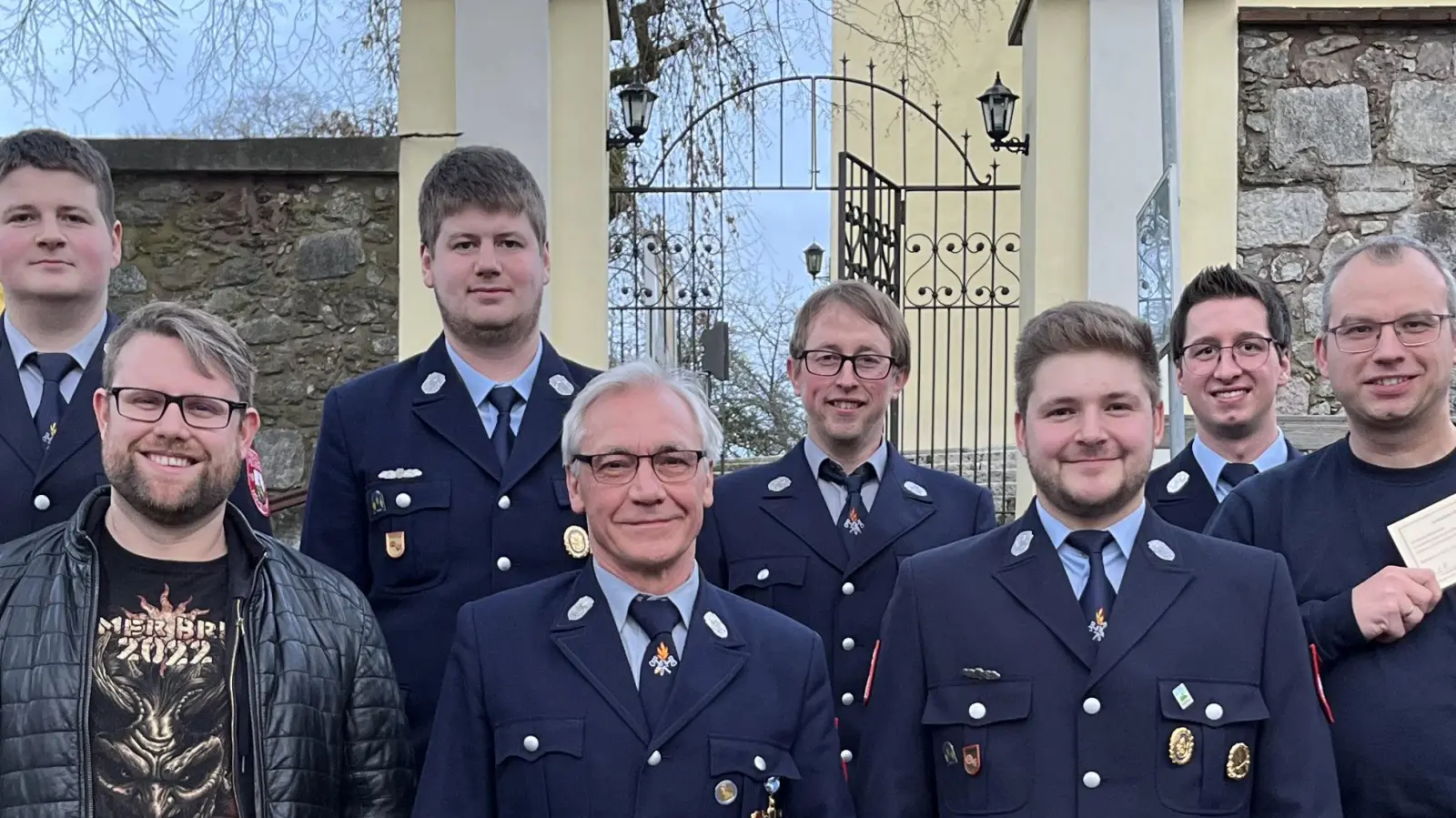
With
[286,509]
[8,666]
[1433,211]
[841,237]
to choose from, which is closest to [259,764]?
[8,666]

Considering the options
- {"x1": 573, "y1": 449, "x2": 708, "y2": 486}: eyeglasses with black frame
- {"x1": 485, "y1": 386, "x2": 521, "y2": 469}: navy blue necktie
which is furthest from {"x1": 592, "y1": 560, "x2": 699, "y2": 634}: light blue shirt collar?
{"x1": 485, "y1": 386, "x2": 521, "y2": 469}: navy blue necktie

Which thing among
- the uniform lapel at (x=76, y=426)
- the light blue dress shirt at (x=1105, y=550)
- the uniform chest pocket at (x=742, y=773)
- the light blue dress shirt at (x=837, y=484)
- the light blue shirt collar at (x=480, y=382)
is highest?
the light blue shirt collar at (x=480, y=382)

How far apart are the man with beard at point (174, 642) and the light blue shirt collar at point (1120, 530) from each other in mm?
1171

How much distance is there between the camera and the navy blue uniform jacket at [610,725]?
2.44m

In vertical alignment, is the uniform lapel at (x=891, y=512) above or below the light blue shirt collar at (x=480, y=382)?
below

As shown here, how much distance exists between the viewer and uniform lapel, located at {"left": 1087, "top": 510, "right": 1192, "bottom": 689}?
8.18 feet

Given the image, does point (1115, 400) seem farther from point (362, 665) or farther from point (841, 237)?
point (841, 237)

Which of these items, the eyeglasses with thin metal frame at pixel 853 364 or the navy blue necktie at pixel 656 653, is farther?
the eyeglasses with thin metal frame at pixel 853 364

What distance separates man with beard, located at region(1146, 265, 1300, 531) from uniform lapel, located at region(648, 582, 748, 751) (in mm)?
1361

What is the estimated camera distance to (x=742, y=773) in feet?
8.05

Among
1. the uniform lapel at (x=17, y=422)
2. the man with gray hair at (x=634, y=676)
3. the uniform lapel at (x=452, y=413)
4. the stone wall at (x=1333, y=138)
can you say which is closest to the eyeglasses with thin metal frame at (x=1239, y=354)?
the man with gray hair at (x=634, y=676)

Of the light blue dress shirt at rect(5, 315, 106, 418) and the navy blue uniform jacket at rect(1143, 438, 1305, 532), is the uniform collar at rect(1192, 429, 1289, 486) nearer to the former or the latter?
the navy blue uniform jacket at rect(1143, 438, 1305, 532)

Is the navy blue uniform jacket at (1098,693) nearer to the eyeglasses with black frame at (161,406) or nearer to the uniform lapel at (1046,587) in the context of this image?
the uniform lapel at (1046,587)

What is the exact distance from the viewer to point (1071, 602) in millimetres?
2557
